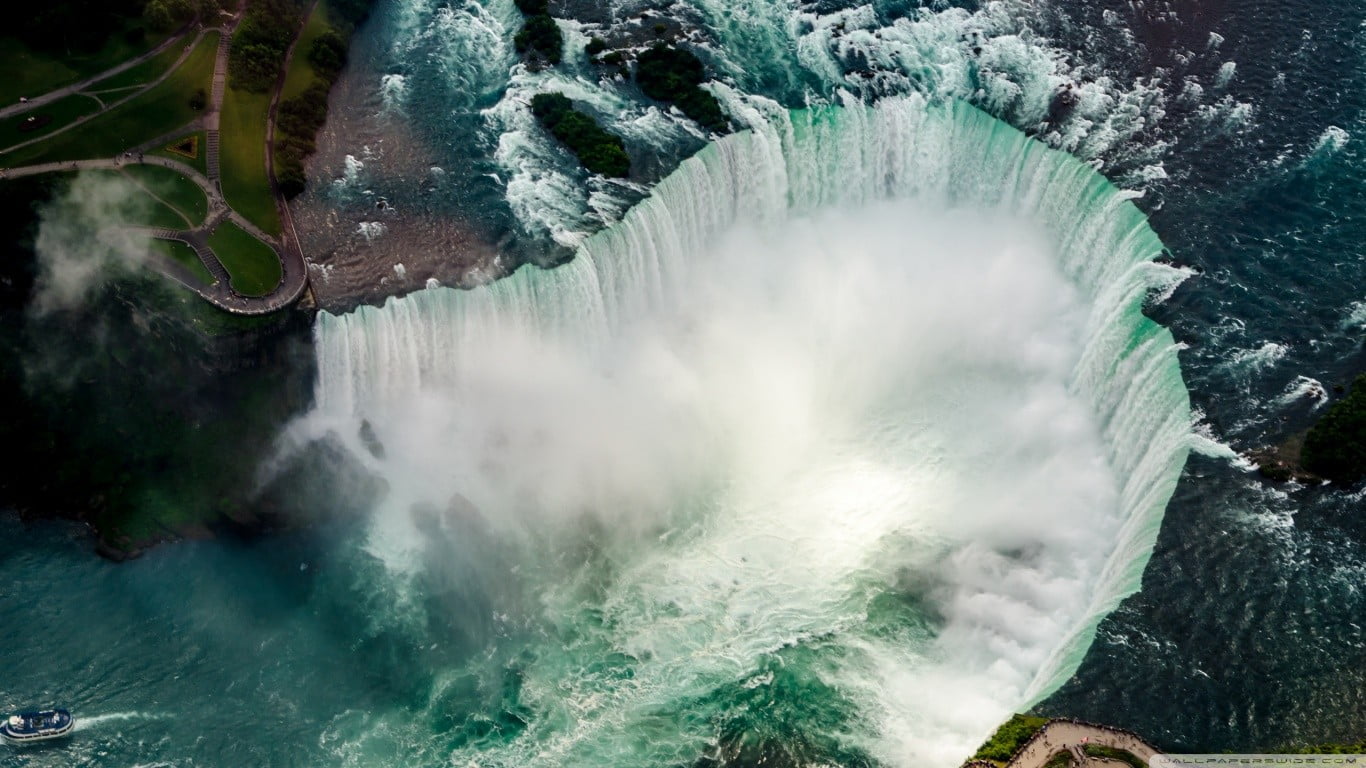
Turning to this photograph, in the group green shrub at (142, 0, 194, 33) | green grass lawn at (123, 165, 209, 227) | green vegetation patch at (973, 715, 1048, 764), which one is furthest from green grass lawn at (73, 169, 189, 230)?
green vegetation patch at (973, 715, 1048, 764)

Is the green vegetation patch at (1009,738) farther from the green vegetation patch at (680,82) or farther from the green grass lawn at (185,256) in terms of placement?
the green grass lawn at (185,256)

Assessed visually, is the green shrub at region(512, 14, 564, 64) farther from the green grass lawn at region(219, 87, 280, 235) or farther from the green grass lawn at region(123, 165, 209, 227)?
the green grass lawn at region(123, 165, 209, 227)

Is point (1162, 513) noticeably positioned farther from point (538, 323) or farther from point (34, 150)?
point (34, 150)

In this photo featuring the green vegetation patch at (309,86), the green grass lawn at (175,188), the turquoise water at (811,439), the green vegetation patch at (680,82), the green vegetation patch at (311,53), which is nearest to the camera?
the turquoise water at (811,439)

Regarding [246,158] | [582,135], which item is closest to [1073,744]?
[582,135]

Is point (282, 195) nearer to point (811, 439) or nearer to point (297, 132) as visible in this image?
point (297, 132)

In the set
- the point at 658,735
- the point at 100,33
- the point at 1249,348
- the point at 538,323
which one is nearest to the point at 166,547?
the point at 538,323

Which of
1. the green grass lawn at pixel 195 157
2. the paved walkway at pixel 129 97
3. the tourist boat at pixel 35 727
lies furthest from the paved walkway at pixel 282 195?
the tourist boat at pixel 35 727
